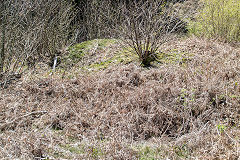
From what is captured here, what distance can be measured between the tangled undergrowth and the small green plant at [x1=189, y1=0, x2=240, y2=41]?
184 cm

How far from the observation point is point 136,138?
341cm

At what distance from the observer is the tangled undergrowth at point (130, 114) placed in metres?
2.78

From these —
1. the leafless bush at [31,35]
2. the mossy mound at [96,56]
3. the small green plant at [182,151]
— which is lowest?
the small green plant at [182,151]

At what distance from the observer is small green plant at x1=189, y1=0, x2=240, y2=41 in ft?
22.4

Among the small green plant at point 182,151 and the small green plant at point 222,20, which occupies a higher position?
the small green plant at point 222,20

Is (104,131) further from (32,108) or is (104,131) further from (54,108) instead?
(32,108)

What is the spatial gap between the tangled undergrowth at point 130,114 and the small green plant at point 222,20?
1.84m

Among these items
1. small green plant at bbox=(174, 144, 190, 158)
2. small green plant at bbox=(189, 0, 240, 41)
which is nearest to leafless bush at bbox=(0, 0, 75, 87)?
small green plant at bbox=(174, 144, 190, 158)

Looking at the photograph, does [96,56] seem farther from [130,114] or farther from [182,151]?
[182,151]

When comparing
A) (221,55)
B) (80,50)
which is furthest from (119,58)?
(221,55)

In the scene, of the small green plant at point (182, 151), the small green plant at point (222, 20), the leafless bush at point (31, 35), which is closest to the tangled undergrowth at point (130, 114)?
the small green plant at point (182, 151)

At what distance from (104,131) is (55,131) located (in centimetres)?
84

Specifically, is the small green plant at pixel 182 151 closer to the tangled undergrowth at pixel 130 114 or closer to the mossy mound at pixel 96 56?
the tangled undergrowth at pixel 130 114

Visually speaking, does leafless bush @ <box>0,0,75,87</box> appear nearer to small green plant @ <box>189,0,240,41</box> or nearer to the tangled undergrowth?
the tangled undergrowth
